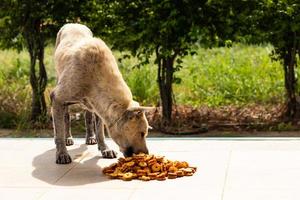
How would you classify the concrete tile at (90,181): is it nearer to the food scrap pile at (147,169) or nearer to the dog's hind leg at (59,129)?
the food scrap pile at (147,169)

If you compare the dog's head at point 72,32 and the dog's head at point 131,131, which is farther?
the dog's head at point 72,32

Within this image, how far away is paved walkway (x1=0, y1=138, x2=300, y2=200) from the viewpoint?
6.50 metres

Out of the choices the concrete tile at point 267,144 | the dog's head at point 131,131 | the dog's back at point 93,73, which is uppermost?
the dog's back at point 93,73

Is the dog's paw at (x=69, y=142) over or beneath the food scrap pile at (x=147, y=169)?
over

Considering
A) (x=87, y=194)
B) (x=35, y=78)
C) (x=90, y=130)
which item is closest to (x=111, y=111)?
(x=87, y=194)

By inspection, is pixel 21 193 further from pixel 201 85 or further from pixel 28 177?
pixel 201 85

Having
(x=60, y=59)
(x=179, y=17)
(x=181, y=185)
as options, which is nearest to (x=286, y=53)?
(x=179, y=17)

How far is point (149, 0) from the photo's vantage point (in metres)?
11.0

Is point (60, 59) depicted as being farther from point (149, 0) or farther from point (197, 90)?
point (197, 90)

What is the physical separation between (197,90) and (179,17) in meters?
3.04

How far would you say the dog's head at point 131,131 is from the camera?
7.35m

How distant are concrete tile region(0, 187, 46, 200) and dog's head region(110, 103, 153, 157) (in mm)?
1159

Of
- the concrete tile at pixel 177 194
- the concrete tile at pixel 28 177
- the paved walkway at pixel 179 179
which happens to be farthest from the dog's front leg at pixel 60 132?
the concrete tile at pixel 177 194

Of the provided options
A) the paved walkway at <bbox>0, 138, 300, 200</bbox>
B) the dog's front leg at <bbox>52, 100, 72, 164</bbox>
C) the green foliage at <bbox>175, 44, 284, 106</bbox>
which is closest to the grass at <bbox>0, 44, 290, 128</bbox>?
the green foliage at <bbox>175, 44, 284, 106</bbox>
